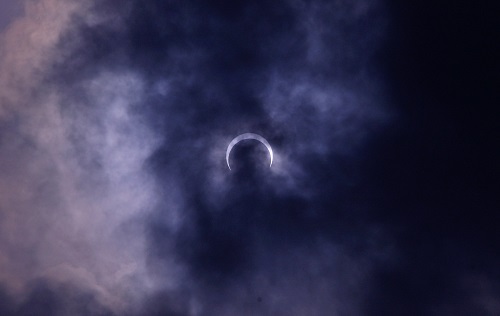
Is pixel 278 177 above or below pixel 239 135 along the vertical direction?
below

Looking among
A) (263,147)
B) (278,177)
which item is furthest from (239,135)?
(278,177)

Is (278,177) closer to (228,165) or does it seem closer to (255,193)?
(255,193)

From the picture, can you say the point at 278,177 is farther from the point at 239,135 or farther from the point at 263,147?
the point at 239,135

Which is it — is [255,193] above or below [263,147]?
below

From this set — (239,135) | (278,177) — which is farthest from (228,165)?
(278,177)

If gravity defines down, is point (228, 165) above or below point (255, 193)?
above

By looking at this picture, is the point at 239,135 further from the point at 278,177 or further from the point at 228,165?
the point at 278,177

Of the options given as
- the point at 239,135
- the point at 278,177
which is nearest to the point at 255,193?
the point at 278,177
